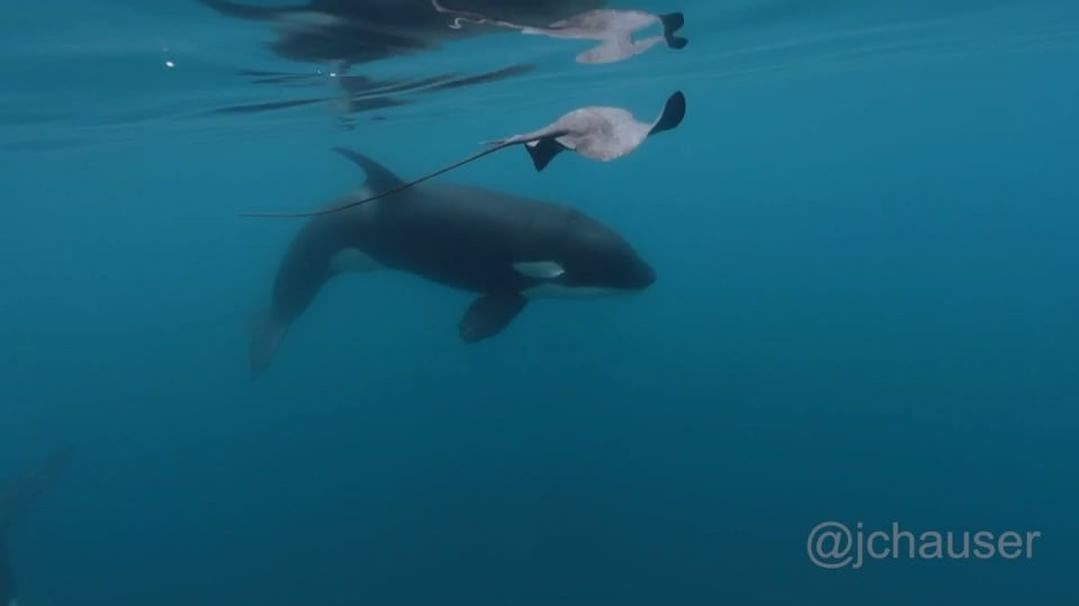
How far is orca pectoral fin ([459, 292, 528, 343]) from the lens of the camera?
402 inches

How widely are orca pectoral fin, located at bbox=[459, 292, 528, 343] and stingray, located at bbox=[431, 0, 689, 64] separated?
349 cm

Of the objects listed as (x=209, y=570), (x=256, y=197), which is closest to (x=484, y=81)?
(x=209, y=570)

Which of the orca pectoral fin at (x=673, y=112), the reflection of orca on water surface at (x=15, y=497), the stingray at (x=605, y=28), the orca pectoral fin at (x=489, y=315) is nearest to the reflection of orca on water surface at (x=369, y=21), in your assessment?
the stingray at (x=605, y=28)

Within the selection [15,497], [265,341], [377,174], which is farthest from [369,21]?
[15,497]

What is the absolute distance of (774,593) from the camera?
47.2 ft

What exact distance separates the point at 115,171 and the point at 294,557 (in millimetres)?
19981

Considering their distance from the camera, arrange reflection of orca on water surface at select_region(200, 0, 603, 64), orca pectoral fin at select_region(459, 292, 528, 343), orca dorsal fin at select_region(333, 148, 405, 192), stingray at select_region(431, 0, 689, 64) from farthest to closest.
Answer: stingray at select_region(431, 0, 689, 64)
reflection of orca on water surface at select_region(200, 0, 603, 64)
orca dorsal fin at select_region(333, 148, 405, 192)
orca pectoral fin at select_region(459, 292, 528, 343)

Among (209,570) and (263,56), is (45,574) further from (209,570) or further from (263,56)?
(263,56)

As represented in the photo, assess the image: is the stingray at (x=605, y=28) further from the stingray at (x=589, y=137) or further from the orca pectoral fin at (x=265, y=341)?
the stingray at (x=589, y=137)

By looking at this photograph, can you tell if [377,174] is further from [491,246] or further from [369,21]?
[369,21]

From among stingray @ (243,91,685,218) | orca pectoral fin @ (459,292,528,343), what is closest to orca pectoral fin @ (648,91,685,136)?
stingray @ (243,91,685,218)

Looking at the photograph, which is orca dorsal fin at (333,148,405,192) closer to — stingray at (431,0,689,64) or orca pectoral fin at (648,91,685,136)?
stingray at (431,0,689,64)

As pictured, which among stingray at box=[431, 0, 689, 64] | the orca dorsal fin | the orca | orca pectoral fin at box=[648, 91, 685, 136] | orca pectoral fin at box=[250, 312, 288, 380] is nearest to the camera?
orca pectoral fin at box=[648, 91, 685, 136]

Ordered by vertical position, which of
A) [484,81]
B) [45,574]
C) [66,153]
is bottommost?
[45,574]
